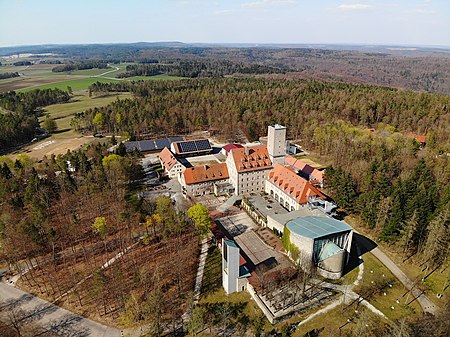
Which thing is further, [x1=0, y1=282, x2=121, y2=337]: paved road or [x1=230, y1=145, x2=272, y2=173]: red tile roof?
[x1=230, y1=145, x2=272, y2=173]: red tile roof

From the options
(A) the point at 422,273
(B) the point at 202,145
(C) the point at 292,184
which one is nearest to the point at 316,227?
(C) the point at 292,184

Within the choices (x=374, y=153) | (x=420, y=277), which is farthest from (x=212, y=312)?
(x=374, y=153)

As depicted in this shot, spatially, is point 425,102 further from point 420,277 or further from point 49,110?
point 49,110

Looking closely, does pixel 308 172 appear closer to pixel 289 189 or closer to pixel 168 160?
pixel 289 189

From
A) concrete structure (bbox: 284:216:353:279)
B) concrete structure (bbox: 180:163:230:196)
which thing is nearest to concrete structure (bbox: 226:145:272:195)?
concrete structure (bbox: 180:163:230:196)

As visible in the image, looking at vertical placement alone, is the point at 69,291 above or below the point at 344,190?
below

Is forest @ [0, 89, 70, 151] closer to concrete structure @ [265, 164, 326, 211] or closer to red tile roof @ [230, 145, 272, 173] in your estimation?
red tile roof @ [230, 145, 272, 173]

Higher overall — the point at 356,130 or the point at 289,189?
the point at 356,130
